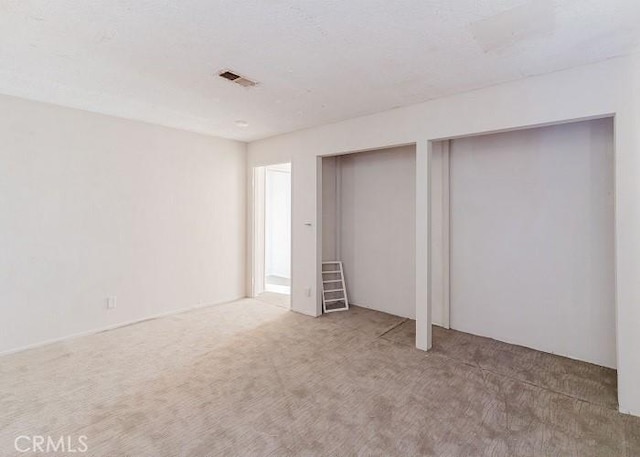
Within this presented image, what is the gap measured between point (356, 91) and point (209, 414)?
282cm

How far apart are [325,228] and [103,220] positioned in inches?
108

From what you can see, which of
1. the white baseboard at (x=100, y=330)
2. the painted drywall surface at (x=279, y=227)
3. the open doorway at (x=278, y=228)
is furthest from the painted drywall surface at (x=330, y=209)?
the painted drywall surface at (x=279, y=227)

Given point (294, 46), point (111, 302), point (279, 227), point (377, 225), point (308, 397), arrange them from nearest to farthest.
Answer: point (294, 46)
point (308, 397)
point (111, 302)
point (377, 225)
point (279, 227)

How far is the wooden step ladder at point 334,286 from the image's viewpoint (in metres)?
4.83

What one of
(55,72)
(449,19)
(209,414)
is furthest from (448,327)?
(55,72)

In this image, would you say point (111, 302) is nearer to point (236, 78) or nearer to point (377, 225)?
point (236, 78)

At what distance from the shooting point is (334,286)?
4.93 meters

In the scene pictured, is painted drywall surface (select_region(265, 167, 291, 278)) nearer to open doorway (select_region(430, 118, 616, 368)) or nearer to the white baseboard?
the white baseboard

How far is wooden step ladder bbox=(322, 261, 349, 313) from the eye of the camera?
483cm

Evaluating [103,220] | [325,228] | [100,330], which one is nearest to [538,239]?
[325,228]

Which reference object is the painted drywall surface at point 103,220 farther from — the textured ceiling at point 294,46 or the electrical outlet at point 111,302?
the textured ceiling at point 294,46

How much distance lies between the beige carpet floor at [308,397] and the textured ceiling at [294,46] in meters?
2.44

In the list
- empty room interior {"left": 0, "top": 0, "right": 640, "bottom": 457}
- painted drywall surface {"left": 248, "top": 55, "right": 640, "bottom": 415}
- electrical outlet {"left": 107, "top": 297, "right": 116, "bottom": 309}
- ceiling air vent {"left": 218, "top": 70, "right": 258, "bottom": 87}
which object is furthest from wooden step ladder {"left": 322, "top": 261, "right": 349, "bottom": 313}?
ceiling air vent {"left": 218, "top": 70, "right": 258, "bottom": 87}

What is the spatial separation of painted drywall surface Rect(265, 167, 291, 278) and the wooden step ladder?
231cm
